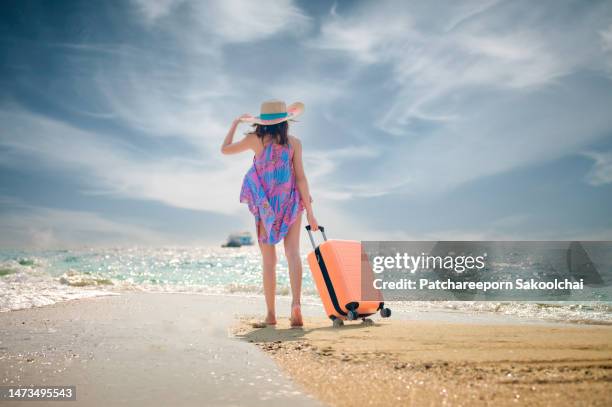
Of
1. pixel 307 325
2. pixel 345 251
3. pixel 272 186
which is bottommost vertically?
pixel 307 325

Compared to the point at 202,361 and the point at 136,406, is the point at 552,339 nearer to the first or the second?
the point at 202,361

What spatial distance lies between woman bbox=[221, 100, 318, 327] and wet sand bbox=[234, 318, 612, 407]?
972mm

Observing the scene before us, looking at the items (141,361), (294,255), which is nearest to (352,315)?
(294,255)

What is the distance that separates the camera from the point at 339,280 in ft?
14.5

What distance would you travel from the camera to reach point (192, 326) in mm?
4219

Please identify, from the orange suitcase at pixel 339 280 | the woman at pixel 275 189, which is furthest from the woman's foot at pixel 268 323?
the orange suitcase at pixel 339 280

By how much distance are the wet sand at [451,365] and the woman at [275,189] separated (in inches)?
38.3

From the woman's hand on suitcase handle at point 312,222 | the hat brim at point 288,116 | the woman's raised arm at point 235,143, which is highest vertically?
the hat brim at point 288,116

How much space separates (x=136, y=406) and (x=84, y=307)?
4.06 metres

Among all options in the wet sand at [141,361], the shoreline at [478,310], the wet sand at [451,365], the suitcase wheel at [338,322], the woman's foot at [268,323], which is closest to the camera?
the wet sand at [451,365]

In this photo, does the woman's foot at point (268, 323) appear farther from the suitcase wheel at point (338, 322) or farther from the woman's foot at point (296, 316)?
the suitcase wheel at point (338, 322)

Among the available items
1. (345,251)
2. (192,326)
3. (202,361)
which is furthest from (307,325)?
(202,361)

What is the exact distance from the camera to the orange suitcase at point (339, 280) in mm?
4395

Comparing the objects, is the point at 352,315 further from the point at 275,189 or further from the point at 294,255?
the point at 275,189
